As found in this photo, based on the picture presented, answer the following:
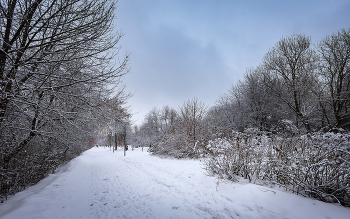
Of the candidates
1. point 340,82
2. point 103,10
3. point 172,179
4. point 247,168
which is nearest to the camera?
point 103,10

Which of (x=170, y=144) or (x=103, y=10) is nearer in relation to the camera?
(x=103, y=10)

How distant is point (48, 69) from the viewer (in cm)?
402

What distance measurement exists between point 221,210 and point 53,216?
3.62 m

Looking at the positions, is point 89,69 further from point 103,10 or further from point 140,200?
point 140,200

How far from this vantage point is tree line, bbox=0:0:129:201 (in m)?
3.40

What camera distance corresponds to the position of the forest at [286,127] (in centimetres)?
334

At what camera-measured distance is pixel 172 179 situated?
19.7 feet

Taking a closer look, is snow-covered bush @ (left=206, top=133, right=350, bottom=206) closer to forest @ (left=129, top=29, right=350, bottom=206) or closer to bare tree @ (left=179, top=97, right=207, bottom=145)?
forest @ (left=129, top=29, right=350, bottom=206)

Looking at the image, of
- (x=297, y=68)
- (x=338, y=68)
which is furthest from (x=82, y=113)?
(x=338, y=68)

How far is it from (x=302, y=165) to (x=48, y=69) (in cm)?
687

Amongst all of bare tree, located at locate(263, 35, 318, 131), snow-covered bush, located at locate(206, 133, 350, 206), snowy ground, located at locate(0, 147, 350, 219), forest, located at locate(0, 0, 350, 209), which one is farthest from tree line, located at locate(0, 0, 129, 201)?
bare tree, located at locate(263, 35, 318, 131)

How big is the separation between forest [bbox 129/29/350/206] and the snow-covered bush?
0.01 meters

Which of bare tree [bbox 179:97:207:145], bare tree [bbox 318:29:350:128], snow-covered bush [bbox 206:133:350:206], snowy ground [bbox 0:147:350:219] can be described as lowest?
snowy ground [bbox 0:147:350:219]

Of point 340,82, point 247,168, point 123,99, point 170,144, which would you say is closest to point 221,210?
point 247,168
